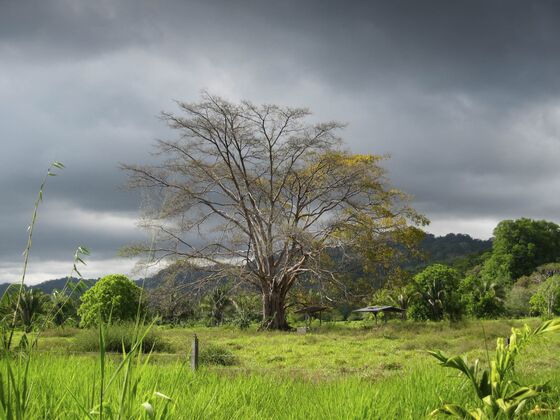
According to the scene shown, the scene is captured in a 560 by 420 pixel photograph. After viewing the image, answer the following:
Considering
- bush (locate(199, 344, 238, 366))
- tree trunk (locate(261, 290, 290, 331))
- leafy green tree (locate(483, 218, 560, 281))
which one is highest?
leafy green tree (locate(483, 218, 560, 281))

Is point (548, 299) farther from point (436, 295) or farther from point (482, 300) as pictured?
point (436, 295)

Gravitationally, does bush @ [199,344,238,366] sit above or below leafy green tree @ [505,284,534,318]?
below

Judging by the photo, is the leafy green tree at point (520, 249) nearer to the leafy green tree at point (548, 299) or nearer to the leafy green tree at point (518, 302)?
the leafy green tree at point (518, 302)

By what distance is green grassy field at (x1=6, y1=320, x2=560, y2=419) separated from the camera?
345 centimetres

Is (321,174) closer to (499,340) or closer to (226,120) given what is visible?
(226,120)

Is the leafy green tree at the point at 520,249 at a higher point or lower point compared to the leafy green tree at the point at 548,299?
higher

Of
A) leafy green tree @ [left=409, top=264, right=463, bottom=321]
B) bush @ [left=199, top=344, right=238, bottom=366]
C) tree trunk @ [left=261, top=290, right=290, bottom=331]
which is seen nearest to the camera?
bush @ [left=199, top=344, right=238, bottom=366]

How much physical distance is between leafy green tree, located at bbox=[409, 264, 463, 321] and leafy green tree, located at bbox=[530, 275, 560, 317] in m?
7.88

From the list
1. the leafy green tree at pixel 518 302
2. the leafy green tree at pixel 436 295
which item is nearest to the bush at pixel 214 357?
the leafy green tree at pixel 436 295

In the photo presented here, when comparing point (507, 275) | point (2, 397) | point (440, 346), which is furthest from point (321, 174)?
point (507, 275)

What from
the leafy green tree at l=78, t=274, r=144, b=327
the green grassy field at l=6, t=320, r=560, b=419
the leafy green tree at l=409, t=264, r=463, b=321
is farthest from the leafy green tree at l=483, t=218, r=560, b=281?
the leafy green tree at l=78, t=274, r=144, b=327

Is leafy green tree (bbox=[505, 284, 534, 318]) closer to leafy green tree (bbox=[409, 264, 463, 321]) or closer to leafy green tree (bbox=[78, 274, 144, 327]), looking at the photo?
leafy green tree (bbox=[409, 264, 463, 321])

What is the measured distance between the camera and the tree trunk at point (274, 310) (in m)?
26.3

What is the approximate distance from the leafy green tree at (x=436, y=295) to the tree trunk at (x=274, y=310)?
1763cm
